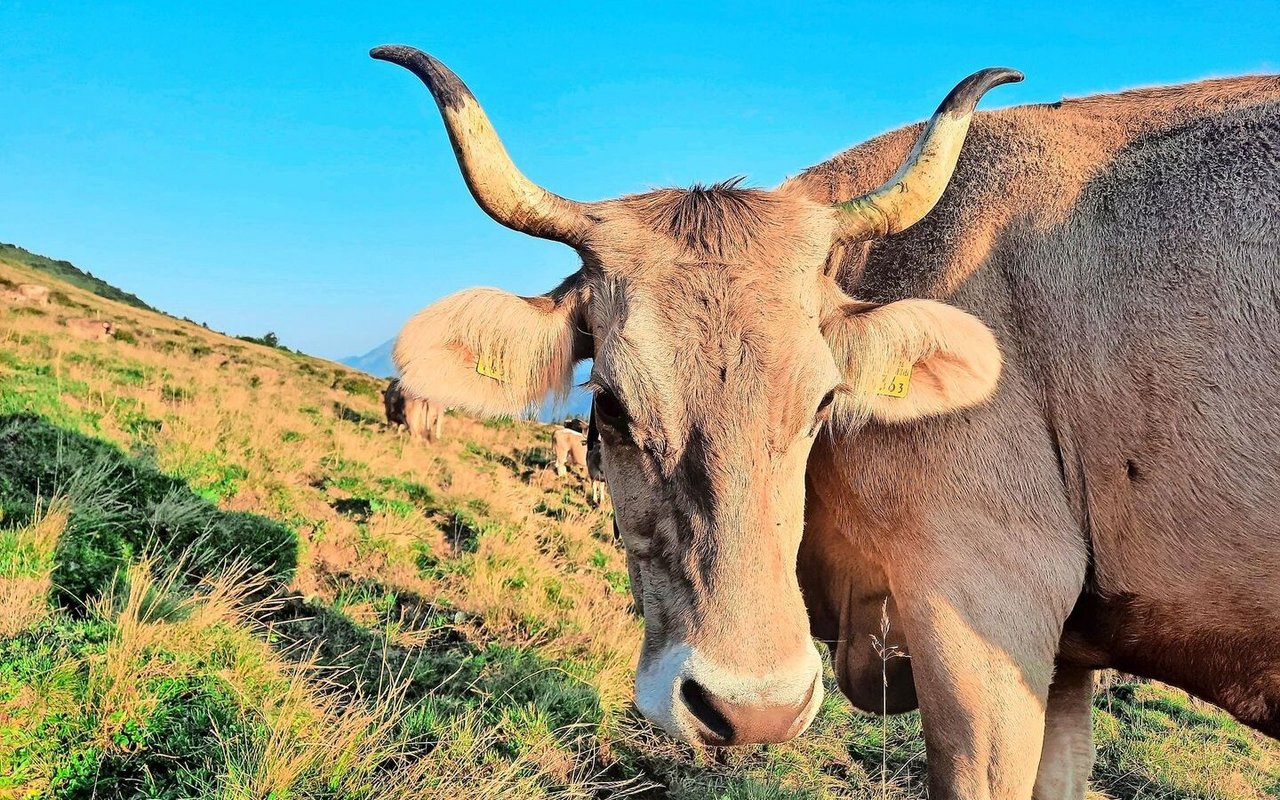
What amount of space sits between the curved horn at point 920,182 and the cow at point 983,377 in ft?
0.03

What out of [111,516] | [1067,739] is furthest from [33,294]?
[1067,739]

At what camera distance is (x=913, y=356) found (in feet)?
10.0

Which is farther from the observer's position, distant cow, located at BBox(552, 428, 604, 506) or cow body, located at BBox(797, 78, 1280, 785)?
distant cow, located at BBox(552, 428, 604, 506)

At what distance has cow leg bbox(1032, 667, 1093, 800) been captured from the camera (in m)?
3.84

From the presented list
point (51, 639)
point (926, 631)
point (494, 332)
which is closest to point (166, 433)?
point (51, 639)

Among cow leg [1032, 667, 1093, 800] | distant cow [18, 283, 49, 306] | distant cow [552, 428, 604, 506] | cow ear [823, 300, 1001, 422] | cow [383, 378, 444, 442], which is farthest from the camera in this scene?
distant cow [18, 283, 49, 306]

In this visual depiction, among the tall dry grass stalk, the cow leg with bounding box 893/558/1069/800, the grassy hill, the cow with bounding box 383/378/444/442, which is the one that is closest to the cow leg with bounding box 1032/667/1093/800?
the grassy hill

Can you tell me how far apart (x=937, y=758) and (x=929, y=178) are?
88.3 inches

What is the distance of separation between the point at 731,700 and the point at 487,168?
200cm

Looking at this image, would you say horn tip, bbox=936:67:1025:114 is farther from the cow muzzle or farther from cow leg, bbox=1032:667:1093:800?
cow leg, bbox=1032:667:1093:800

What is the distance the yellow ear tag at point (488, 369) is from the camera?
311cm

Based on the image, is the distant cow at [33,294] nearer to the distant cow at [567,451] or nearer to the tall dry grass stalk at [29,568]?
the distant cow at [567,451]

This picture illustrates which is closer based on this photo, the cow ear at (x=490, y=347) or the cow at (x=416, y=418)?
the cow ear at (x=490, y=347)

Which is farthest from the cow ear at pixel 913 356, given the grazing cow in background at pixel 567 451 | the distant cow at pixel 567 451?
the grazing cow in background at pixel 567 451
